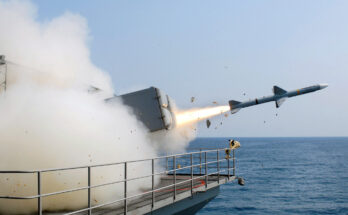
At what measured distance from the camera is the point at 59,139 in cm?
1018

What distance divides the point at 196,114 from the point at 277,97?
282 inches

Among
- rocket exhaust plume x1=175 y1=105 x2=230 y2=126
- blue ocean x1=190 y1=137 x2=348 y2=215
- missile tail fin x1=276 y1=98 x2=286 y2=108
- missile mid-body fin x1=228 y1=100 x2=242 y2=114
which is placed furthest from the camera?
blue ocean x1=190 y1=137 x2=348 y2=215

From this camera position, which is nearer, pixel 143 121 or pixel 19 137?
pixel 19 137

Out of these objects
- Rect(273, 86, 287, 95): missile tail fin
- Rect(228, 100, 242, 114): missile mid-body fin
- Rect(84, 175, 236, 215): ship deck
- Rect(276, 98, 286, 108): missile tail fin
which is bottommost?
Rect(84, 175, 236, 215): ship deck

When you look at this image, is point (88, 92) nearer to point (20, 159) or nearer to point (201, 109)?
point (20, 159)

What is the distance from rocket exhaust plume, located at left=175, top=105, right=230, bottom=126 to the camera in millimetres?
18391

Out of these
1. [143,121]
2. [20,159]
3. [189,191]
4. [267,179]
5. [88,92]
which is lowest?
[267,179]

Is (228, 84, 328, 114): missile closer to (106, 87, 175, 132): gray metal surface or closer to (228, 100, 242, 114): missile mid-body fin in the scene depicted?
(228, 100, 242, 114): missile mid-body fin

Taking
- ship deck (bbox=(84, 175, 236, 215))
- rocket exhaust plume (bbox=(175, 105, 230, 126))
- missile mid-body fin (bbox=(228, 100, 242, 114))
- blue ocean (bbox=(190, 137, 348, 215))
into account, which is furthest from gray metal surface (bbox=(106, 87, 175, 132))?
blue ocean (bbox=(190, 137, 348, 215))

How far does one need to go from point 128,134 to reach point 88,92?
2.43 meters

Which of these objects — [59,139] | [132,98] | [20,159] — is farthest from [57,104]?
[132,98]

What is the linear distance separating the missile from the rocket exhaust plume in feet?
1.74

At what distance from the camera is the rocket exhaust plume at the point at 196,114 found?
18391 millimetres

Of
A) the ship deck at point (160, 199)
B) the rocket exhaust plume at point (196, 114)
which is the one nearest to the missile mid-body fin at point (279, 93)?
the rocket exhaust plume at point (196, 114)
